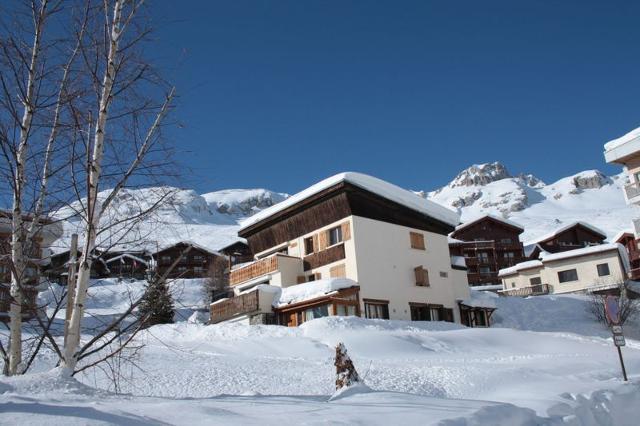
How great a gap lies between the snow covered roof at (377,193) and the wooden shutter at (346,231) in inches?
86.4

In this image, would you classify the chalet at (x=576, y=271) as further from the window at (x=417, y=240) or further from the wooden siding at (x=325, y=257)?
the wooden siding at (x=325, y=257)

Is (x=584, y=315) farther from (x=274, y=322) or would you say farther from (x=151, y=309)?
(x=151, y=309)

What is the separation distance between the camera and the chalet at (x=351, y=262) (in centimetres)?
2867

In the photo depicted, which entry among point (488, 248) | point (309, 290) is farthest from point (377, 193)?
point (488, 248)

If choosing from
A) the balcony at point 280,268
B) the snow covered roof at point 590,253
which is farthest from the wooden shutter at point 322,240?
the snow covered roof at point 590,253

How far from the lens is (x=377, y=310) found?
29312 mm

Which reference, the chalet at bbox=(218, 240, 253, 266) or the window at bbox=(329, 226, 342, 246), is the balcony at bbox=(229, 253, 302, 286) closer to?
the window at bbox=(329, 226, 342, 246)

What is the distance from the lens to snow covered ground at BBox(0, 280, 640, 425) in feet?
16.9

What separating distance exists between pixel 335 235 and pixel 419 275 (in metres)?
5.18

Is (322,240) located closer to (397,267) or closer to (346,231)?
(346,231)

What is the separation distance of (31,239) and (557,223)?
4973 inches

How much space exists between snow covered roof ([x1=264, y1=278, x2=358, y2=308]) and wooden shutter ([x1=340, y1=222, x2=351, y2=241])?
2563 millimetres

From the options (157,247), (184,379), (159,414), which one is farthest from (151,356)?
(159,414)

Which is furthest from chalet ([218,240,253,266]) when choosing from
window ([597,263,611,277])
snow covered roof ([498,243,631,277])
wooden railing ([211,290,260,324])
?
window ([597,263,611,277])
